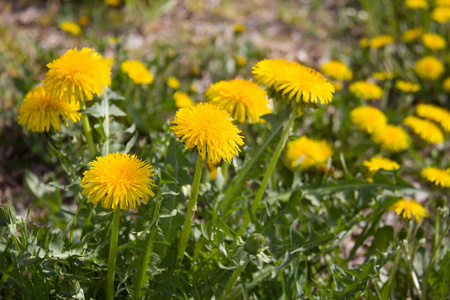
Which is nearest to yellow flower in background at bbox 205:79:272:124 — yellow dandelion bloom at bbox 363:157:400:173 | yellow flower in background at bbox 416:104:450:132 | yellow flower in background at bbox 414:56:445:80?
yellow dandelion bloom at bbox 363:157:400:173

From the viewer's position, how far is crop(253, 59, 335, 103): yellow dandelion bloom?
4.80 ft

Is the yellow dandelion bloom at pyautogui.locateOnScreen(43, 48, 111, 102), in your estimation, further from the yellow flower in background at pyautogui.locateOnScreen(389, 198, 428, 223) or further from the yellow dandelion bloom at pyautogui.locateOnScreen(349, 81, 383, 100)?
the yellow dandelion bloom at pyautogui.locateOnScreen(349, 81, 383, 100)

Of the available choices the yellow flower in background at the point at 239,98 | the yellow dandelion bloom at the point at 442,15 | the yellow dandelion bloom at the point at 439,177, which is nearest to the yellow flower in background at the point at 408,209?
the yellow dandelion bloom at the point at 439,177

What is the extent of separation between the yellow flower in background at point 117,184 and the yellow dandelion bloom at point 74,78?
15.1 inches

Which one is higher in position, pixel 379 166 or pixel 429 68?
pixel 429 68

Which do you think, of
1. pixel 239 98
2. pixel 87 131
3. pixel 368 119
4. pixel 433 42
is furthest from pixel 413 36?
pixel 87 131

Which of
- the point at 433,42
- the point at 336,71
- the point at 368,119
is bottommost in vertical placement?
the point at 368,119

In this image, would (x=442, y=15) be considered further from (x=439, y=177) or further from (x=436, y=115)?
(x=439, y=177)

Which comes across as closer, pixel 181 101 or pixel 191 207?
pixel 191 207

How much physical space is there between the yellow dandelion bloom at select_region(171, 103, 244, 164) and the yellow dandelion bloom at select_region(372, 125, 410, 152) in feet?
5.55

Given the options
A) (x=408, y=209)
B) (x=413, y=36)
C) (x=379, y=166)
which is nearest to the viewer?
(x=408, y=209)

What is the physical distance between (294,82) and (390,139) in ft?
4.79

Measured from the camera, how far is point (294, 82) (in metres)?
1.47

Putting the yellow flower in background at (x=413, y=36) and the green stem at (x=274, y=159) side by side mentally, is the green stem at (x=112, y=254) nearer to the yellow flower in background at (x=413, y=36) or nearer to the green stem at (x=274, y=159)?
the green stem at (x=274, y=159)
